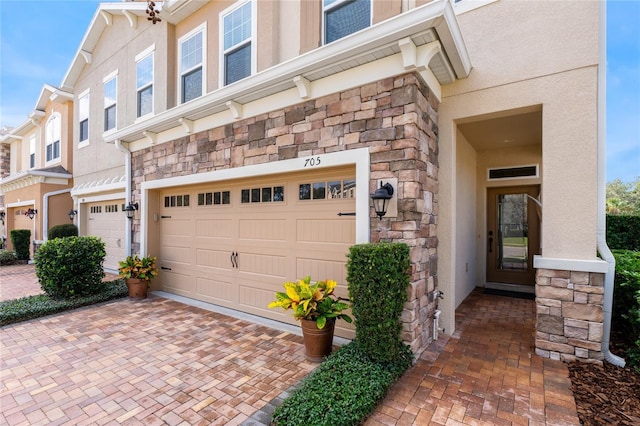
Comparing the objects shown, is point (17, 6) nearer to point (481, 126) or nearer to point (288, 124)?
point (288, 124)

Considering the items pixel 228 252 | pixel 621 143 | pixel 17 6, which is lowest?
pixel 228 252

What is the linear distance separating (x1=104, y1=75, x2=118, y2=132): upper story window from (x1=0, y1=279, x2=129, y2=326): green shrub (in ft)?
16.1

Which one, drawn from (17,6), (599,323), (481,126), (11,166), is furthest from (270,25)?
(11,166)

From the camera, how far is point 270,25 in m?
5.07

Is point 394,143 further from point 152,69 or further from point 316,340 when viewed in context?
point 152,69

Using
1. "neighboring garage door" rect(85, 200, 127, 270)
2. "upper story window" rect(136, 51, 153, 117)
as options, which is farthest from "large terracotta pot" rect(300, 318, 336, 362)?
"neighboring garage door" rect(85, 200, 127, 270)

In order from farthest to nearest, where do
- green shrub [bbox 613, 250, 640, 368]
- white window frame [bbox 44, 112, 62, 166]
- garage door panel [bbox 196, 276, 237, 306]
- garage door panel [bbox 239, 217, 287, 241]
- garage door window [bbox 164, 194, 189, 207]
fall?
white window frame [bbox 44, 112, 62, 166] < garage door window [bbox 164, 194, 189, 207] < garage door panel [bbox 196, 276, 237, 306] < garage door panel [bbox 239, 217, 287, 241] < green shrub [bbox 613, 250, 640, 368]

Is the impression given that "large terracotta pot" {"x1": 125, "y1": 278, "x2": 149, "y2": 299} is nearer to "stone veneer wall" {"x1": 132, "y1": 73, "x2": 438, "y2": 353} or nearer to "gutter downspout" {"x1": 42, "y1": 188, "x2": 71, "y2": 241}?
"stone veneer wall" {"x1": 132, "y1": 73, "x2": 438, "y2": 353}

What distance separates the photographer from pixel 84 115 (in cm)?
1020

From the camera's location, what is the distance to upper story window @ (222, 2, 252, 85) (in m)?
5.52

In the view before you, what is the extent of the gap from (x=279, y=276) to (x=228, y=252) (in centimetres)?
127

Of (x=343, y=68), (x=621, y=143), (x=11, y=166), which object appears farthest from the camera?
(x=621, y=143)

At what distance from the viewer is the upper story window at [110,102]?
8656 mm

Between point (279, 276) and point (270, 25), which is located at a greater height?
point (270, 25)
